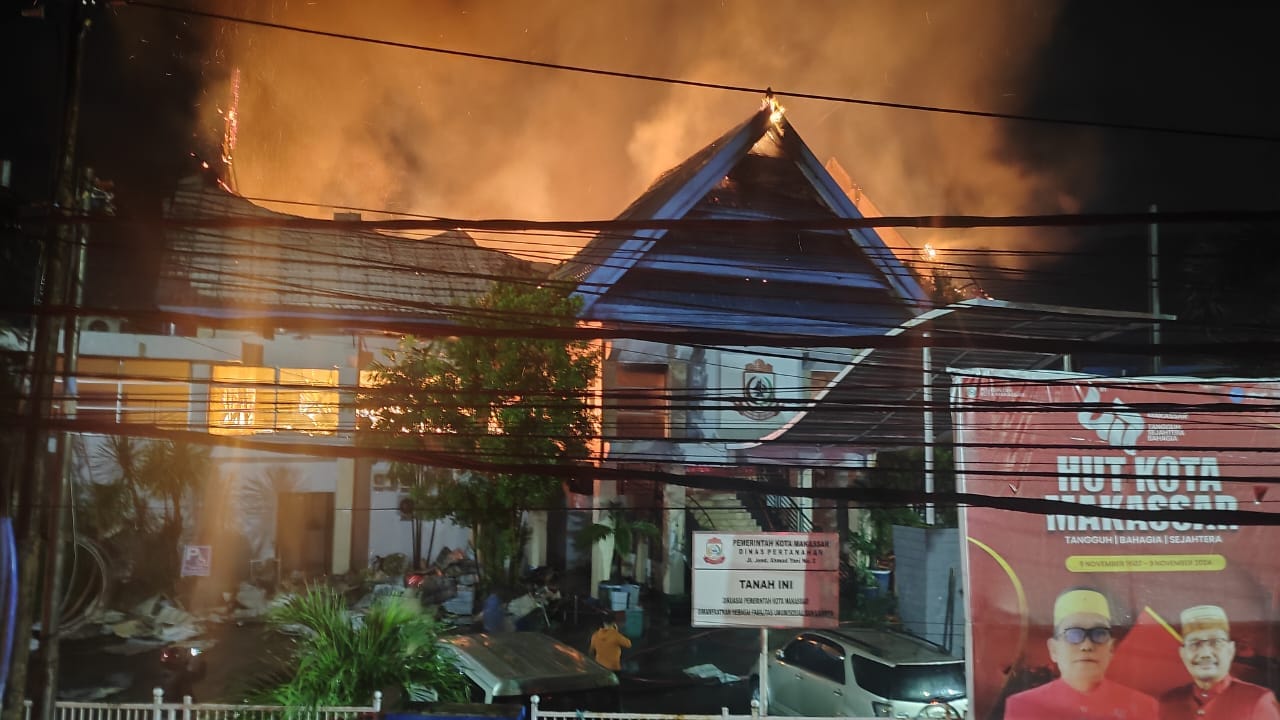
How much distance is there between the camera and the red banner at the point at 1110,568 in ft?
30.3

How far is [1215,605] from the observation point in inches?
372

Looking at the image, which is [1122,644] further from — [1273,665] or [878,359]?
[878,359]

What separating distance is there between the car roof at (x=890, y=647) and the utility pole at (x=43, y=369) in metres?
8.03

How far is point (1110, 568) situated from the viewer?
956 cm

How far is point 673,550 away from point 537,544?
3.05 meters

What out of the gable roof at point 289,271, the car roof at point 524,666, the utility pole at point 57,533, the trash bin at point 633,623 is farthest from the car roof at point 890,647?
the gable roof at point 289,271

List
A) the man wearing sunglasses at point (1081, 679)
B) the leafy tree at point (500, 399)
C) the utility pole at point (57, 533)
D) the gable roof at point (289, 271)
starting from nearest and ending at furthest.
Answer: the utility pole at point (57, 533) → the man wearing sunglasses at point (1081, 679) → the leafy tree at point (500, 399) → the gable roof at point (289, 271)

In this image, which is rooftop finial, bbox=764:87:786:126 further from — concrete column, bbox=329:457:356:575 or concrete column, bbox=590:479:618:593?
concrete column, bbox=329:457:356:575

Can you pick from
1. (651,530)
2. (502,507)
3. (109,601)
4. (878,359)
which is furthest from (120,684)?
(878,359)

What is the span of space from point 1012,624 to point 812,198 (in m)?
7.64

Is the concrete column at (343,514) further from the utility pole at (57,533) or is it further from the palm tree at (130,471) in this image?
the utility pole at (57,533)

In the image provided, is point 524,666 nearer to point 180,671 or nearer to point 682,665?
point 682,665

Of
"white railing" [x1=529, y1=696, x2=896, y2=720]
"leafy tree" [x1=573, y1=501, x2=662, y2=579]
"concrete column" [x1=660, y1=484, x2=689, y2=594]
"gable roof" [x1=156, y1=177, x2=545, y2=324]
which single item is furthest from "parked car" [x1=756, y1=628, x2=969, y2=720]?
"gable roof" [x1=156, y1=177, x2=545, y2=324]

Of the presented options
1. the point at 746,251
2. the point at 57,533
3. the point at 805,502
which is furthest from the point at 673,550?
the point at 57,533
